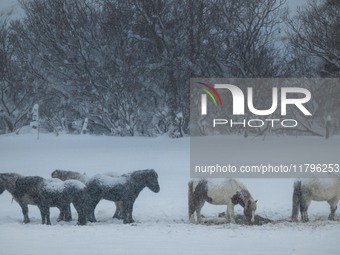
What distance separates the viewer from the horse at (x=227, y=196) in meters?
4.81

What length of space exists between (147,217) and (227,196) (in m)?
0.59

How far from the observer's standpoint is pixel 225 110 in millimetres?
4848

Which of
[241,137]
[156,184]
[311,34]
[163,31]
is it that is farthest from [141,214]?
[311,34]

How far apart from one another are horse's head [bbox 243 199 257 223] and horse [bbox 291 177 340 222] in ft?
0.95

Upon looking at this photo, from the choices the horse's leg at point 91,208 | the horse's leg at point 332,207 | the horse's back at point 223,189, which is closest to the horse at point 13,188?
the horse's leg at point 91,208

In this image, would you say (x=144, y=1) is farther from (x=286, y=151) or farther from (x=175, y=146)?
(x=286, y=151)

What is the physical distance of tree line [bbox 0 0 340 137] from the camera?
4.96 meters

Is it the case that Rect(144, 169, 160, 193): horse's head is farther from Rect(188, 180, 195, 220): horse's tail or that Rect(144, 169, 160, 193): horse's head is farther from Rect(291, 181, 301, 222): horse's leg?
Rect(291, 181, 301, 222): horse's leg

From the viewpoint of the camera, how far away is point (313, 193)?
4.86 meters

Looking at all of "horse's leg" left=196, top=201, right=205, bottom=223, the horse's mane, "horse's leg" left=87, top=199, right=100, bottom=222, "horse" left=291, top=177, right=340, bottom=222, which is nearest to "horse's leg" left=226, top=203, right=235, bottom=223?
"horse's leg" left=196, top=201, right=205, bottom=223

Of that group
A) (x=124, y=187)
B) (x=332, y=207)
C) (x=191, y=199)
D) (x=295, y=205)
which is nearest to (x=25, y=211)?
(x=124, y=187)

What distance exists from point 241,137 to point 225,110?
0.22 meters

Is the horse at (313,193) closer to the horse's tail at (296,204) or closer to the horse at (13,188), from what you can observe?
the horse's tail at (296,204)

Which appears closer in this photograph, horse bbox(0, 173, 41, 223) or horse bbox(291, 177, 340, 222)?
horse bbox(291, 177, 340, 222)
